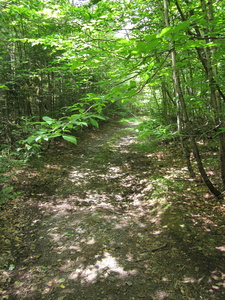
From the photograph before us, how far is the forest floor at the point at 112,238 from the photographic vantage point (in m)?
3.02

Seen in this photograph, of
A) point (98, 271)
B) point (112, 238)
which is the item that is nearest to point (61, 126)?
point (98, 271)

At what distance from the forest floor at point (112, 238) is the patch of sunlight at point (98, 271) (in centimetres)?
2

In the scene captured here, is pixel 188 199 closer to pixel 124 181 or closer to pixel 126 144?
pixel 124 181

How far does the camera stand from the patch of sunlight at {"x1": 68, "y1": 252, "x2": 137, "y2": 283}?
126 inches

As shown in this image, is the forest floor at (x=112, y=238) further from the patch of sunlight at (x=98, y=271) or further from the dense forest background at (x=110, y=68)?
the dense forest background at (x=110, y=68)

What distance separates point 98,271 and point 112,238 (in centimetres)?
87

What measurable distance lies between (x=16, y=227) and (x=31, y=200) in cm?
124

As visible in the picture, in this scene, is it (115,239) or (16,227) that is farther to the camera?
(16,227)

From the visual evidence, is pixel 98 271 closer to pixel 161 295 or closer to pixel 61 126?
pixel 161 295

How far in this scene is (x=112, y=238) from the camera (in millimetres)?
4121

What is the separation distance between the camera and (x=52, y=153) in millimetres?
9859

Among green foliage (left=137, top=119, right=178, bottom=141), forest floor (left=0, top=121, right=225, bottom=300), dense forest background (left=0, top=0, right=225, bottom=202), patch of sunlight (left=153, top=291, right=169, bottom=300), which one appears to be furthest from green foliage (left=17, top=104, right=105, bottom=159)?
patch of sunlight (left=153, top=291, right=169, bottom=300)

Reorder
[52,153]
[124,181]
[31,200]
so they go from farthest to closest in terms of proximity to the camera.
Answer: [52,153]
[124,181]
[31,200]

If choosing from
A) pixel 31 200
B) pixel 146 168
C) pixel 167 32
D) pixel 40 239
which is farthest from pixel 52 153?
pixel 167 32
